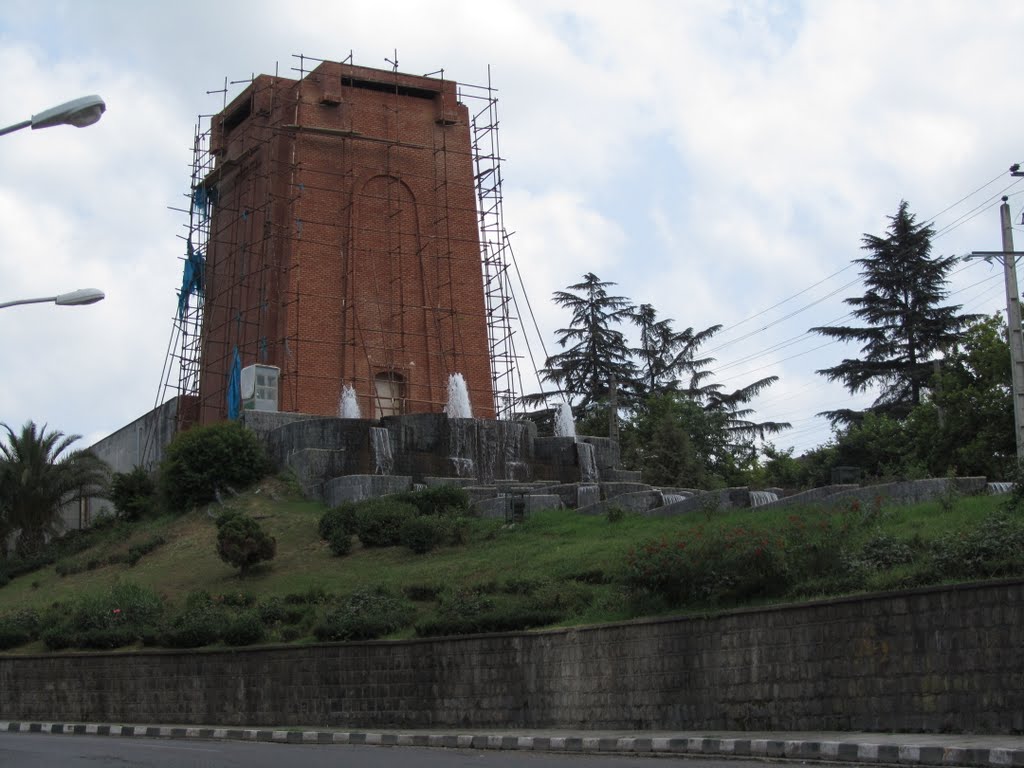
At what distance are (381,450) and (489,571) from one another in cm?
998

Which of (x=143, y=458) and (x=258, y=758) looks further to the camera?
(x=143, y=458)

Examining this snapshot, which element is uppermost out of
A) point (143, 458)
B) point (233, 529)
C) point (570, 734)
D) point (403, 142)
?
point (403, 142)

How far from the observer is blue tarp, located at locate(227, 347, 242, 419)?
1387 inches

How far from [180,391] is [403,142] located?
32.2 ft

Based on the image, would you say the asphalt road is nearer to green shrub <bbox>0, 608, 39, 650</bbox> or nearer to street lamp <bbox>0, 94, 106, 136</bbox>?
street lamp <bbox>0, 94, 106, 136</bbox>

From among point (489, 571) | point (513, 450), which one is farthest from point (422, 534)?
point (513, 450)

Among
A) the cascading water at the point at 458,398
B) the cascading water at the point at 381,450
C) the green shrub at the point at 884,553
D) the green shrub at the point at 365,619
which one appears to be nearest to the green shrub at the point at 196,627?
the green shrub at the point at 365,619

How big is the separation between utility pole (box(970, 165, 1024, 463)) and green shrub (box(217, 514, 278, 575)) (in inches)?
528

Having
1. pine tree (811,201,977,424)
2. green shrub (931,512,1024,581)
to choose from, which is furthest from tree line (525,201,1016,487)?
green shrub (931,512,1024,581)

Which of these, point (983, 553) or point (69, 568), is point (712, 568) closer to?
point (983, 553)

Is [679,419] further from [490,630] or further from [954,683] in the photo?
[954,683]

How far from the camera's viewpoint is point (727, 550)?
15328 millimetres

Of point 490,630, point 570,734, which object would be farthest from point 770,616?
point 490,630

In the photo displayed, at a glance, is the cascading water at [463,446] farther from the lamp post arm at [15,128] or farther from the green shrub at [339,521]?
the lamp post arm at [15,128]
